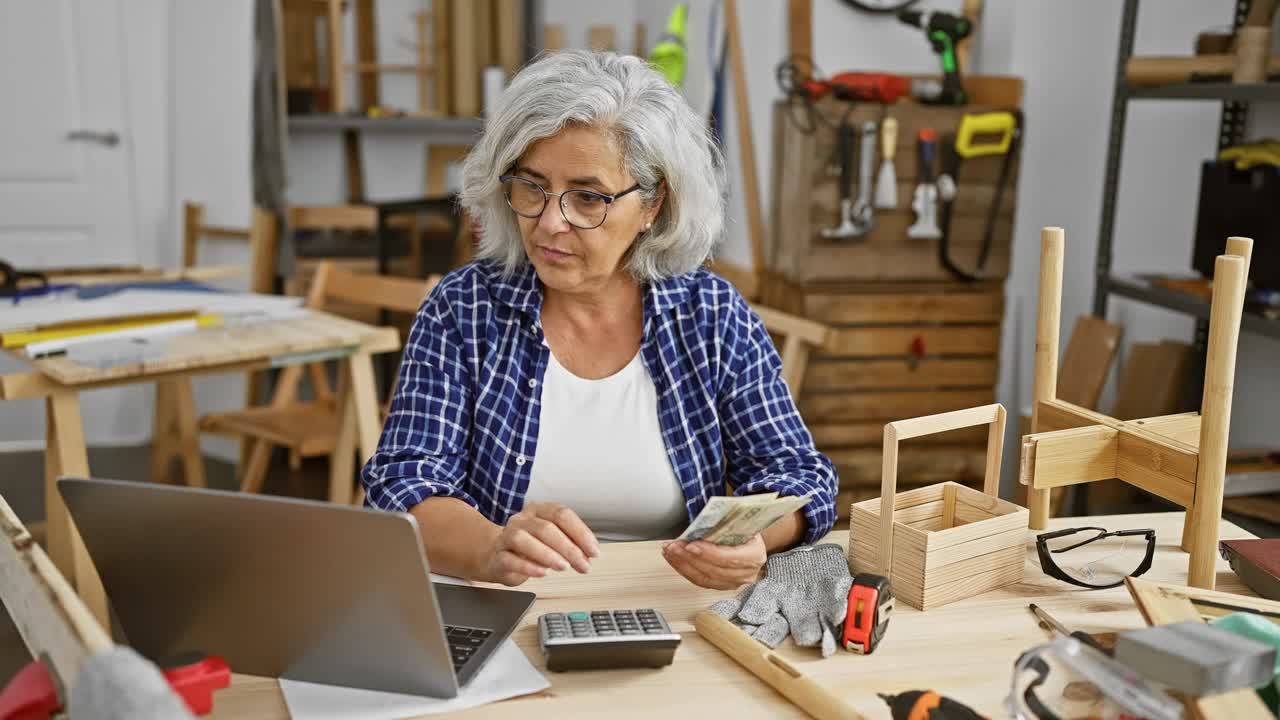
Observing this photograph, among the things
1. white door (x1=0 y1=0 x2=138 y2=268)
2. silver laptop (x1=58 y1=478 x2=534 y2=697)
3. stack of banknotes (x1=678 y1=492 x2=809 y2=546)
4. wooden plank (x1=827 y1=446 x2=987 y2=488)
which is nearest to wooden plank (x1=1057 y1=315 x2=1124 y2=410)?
wooden plank (x1=827 y1=446 x2=987 y2=488)

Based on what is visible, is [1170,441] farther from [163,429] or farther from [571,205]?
[163,429]

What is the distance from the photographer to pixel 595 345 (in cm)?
179

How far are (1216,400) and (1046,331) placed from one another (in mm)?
257

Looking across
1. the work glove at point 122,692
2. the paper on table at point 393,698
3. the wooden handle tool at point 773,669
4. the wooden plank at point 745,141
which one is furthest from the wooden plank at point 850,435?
the work glove at point 122,692

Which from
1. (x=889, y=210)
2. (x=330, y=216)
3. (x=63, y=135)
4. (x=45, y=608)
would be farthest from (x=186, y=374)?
(x=63, y=135)

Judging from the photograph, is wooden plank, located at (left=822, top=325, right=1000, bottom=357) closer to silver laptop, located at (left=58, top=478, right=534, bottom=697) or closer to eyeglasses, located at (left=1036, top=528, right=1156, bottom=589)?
eyeglasses, located at (left=1036, top=528, right=1156, bottom=589)

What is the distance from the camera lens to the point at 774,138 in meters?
3.44

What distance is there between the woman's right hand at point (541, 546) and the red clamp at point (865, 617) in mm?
293

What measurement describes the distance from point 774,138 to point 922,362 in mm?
825

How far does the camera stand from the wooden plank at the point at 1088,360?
2.99 metres

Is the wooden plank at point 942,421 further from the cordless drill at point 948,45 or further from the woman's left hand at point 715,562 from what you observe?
the cordless drill at point 948,45

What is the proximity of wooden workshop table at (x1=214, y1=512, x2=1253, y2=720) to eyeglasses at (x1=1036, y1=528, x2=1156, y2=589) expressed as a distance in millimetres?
20

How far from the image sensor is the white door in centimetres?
466

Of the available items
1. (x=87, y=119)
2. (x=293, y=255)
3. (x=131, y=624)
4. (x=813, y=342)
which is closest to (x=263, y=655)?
(x=131, y=624)
